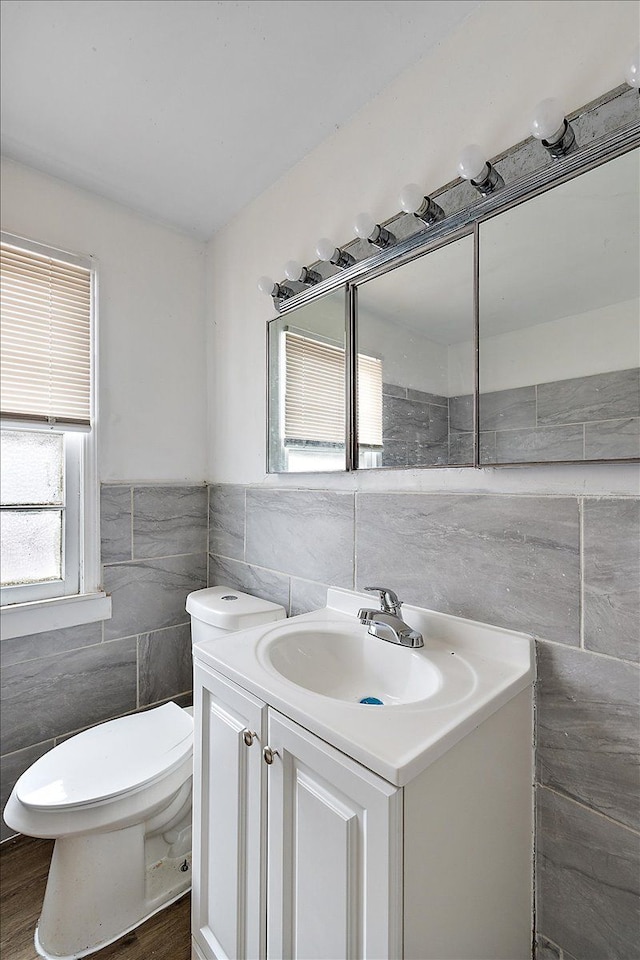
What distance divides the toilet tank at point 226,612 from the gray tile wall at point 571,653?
1.89ft

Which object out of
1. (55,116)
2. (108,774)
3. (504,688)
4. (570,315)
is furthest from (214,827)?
(55,116)

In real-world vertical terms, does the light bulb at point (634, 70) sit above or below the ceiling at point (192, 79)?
below

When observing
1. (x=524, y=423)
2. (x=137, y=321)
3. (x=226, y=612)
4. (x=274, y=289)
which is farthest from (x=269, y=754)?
(x=137, y=321)

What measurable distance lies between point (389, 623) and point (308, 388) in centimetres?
79

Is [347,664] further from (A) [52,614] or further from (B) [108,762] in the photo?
(A) [52,614]

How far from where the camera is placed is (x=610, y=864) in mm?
890

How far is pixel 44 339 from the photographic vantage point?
65.5 inches

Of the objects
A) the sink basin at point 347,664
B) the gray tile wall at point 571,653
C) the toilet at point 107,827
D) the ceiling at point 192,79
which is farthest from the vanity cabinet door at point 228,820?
the ceiling at point 192,79

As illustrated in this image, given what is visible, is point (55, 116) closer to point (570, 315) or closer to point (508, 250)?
point (508, 250)

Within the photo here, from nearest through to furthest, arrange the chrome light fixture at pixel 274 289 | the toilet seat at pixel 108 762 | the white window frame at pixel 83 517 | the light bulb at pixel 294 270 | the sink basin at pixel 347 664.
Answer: the sink basin at pixel 347 664 → the toilet seat at pixel 108 762 → the light bulb at pixel 294 270 → the chrome light fixture at pixel 274 289 → the white window frame at pixel 83 517

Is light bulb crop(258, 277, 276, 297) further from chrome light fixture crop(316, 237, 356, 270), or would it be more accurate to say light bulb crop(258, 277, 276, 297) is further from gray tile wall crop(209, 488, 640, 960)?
gray tile wall crop(209, 488, 640, 960)

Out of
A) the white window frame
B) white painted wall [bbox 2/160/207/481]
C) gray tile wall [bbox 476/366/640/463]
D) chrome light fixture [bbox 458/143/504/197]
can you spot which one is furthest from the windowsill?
A: chrome light fixture [bbox 458/143/504/197]

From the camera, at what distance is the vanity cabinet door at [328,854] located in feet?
2.21

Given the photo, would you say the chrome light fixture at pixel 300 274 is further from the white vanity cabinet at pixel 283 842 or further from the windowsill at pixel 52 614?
the windowsill at pixel 52 614
